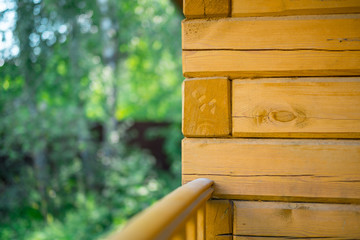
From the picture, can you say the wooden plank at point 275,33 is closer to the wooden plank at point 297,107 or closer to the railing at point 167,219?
the wooden plank at point 297,107

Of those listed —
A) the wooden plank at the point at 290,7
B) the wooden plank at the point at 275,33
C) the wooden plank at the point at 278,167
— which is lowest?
the wooden plank at the point at 278,167

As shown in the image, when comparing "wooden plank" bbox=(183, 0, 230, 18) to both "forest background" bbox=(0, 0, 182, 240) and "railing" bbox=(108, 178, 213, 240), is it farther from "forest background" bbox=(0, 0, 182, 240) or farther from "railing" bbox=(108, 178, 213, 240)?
"forest background" bbox=(0, 0, 182, 240)

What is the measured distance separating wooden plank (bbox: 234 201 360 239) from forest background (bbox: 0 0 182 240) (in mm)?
4330

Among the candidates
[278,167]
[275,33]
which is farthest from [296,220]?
[275,33]

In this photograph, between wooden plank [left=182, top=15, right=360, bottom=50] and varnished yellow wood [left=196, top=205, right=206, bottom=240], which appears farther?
wooden plank [left=182, top=15, right=360, bottom=50]

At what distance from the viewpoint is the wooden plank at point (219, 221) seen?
146 cm

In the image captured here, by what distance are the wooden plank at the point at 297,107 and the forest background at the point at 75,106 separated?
4.33 m

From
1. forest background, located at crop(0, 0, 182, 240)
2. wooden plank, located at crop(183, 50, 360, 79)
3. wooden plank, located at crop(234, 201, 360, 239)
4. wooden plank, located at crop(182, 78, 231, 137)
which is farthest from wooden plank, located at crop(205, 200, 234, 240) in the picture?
forest background, located at crop(0, 0, 182, 240)

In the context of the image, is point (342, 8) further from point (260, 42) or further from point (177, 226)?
point (177, 226)

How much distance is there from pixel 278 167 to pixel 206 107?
0.40 meters

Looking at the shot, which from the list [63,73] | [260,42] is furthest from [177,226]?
[63,73]

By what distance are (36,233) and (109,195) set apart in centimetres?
134

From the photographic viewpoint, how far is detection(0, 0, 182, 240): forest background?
520 cm

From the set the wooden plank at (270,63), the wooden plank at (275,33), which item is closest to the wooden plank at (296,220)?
the wooden plank at (270,63)
